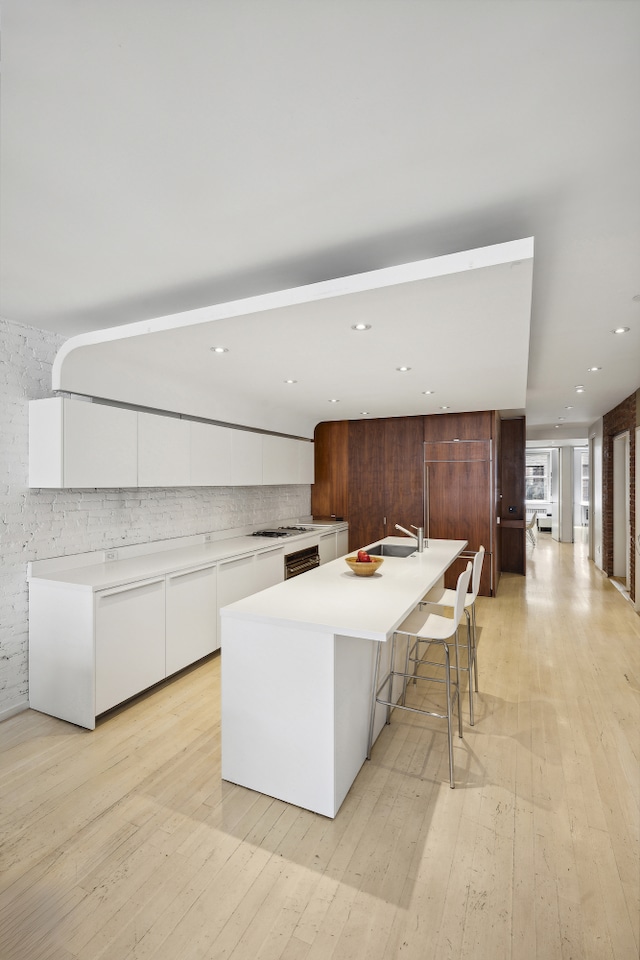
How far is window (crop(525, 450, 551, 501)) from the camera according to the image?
44.3ft

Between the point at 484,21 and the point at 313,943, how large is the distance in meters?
2.63

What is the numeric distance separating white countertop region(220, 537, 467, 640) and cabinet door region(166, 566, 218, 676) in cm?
97

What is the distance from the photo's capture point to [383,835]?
78.1 inches

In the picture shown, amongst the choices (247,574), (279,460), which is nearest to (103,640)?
(247,574)

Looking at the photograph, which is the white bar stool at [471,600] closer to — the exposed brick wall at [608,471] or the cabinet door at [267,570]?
the cabinet door at [267,570]

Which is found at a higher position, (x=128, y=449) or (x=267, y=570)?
(x=128, y=449)

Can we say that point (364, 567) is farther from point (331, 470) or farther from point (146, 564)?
point (331, 470)

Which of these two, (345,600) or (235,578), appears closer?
(345,600)

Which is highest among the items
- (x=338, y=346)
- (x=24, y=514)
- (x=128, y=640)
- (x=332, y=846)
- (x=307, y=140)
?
(x=307, y=140)

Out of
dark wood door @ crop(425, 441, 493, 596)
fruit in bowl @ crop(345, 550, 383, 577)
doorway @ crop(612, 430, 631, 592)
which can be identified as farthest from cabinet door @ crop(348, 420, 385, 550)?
doorway @ crop(612, 430, 631, 592)

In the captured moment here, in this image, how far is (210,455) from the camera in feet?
14.0

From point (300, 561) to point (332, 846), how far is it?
3.43 m

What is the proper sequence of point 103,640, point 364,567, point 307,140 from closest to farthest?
point 307,140, point 103,640, point 364,567

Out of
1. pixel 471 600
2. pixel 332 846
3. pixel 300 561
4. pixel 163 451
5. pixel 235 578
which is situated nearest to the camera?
pixel 332 846
